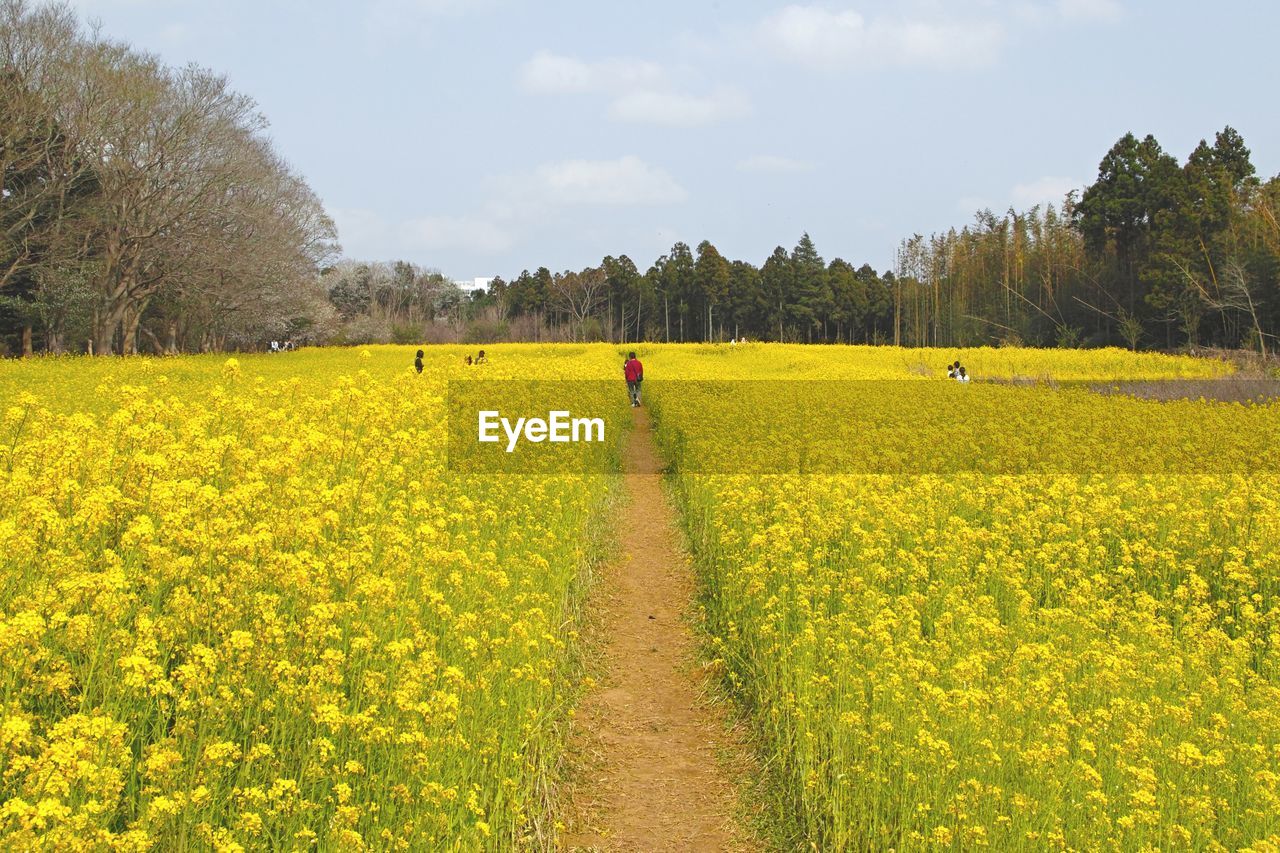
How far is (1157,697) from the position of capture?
5.58 meters

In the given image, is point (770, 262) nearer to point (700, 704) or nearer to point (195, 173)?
point (195, 173)

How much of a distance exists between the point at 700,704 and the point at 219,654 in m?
4.11

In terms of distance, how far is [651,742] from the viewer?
6.80 m

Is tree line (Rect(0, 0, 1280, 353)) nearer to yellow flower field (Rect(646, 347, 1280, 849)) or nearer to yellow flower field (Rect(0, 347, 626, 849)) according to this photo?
yellow flower field (Rect(646, 347, 1280, 849))

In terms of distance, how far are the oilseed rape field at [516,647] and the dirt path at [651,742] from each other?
26cm

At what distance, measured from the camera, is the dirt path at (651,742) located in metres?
5.63

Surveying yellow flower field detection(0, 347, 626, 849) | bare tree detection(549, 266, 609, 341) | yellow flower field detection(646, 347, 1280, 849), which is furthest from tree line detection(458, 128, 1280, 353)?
yellow flower field detection(0, 347, 626, 849)

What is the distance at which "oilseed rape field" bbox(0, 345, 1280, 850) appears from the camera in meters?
3.96

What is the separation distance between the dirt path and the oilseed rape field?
0.26 m

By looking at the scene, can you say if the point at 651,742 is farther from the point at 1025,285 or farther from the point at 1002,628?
the point at 1025,285

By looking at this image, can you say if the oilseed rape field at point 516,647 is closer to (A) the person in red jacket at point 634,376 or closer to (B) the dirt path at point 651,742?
(B) the dirt path at point 651,742

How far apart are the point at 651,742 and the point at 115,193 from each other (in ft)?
139

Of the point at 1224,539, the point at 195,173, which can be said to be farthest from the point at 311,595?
the point at 195,173

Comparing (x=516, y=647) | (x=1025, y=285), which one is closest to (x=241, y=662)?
(x=516, y=647)
